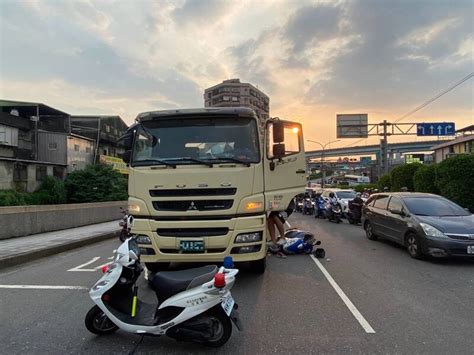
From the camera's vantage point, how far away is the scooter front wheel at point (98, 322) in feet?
14.5

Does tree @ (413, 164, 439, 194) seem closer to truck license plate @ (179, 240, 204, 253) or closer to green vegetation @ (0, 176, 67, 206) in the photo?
truck license plate @ (179, 240, 204, 253)

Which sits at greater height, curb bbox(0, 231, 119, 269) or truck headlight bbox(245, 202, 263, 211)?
truck headlight bbox(245, 202, 263, 211)

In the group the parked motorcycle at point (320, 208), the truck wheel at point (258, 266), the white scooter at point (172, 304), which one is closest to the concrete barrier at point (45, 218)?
the truck wheel at point (258, 266)

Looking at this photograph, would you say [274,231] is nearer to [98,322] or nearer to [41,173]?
[98,322]

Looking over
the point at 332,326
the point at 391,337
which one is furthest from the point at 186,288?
the point at 391,337

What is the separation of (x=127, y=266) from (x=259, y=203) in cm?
271

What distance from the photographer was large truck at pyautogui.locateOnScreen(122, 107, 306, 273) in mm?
6160

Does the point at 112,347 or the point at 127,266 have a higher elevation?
the point at 127,266

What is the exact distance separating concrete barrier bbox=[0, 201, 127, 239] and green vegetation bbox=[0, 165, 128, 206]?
1708 cm

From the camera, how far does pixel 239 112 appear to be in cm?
678

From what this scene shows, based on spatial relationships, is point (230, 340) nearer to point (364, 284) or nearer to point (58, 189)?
point (364, 284)

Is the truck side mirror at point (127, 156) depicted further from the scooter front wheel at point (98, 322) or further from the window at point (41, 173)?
the window at point (41, 173)

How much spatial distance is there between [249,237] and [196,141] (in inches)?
71.3

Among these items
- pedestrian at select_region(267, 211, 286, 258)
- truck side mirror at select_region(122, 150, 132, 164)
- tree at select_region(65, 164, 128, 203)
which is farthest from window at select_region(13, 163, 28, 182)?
truck side mirror at select_region(122, 150, 132, 164)
